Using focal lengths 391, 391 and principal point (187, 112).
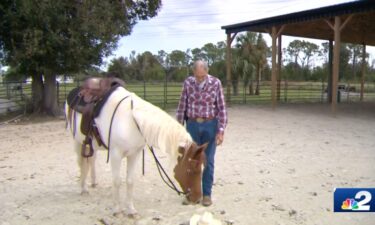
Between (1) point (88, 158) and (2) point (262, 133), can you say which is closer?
(1) point (88, 158)

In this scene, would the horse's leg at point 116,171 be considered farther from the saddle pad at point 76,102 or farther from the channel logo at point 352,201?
the channel logo at point 352,201

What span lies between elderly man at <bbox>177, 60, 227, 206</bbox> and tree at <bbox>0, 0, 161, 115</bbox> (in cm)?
706

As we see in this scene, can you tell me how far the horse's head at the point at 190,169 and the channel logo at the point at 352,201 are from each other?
1.38m

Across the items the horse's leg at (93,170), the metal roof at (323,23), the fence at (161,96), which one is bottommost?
the horse's leg at (93,170)

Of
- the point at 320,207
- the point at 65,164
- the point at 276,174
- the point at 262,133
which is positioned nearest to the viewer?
the point at 320,207

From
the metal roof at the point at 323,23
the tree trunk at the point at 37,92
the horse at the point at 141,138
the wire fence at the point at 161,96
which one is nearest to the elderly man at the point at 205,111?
the horse at the point at 141,138

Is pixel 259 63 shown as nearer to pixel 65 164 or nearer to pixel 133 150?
pixel 65 164

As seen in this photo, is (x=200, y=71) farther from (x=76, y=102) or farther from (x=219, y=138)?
(x=76, y=102)

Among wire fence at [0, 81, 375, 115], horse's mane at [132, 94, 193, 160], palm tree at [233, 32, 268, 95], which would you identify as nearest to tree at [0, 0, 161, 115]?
wire fence at [0, 81, 375, 115]

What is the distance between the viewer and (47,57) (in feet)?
34.3

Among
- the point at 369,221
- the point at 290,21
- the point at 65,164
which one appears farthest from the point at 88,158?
the point at 290,21

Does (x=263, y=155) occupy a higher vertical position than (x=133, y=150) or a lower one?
lower

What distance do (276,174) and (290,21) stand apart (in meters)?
8.69

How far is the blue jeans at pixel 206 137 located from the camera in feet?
12.7
